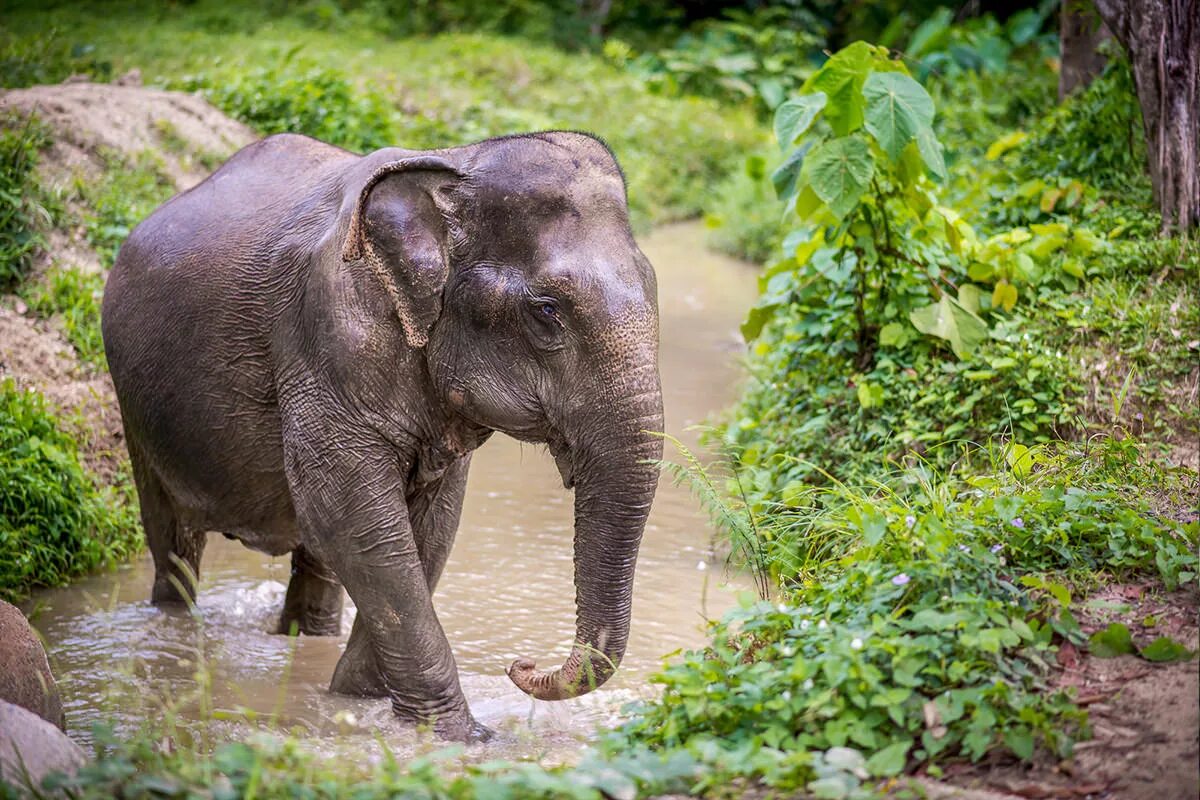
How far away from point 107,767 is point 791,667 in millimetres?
1810

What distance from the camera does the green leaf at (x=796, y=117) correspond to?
674 cm

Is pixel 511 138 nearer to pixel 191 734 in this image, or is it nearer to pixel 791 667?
pixel 791 667

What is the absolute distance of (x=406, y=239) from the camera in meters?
4.59

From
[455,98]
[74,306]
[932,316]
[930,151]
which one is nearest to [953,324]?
[932,316]

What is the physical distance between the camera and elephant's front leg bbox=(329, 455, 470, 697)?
5219 millimetres

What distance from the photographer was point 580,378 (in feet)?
14.3

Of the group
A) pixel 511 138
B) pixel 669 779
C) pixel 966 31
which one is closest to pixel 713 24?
pixel 966 31

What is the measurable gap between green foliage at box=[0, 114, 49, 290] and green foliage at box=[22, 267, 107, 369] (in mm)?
171

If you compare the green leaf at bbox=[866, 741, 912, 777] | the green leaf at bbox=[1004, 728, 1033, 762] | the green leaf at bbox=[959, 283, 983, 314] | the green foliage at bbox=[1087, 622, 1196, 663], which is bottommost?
the green leaf at bbox=[866, 741, 912, 777]

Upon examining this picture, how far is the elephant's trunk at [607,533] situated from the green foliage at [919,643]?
433 mm

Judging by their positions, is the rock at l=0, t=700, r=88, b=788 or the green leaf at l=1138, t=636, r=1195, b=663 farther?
the green leaf at l=1138, t=636, r=1195, b=663

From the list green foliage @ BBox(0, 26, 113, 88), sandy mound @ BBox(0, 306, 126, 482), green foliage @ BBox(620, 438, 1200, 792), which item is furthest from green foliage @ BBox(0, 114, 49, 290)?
green foliage @ BBox(620, 438, 1200, 792)

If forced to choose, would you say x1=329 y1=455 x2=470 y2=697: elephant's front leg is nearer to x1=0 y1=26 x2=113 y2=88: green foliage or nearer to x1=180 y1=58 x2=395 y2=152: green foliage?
x1=180 y1=58 x2=395 y2=152: green foliage

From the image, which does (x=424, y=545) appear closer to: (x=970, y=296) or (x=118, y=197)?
(x=970, y=296)
